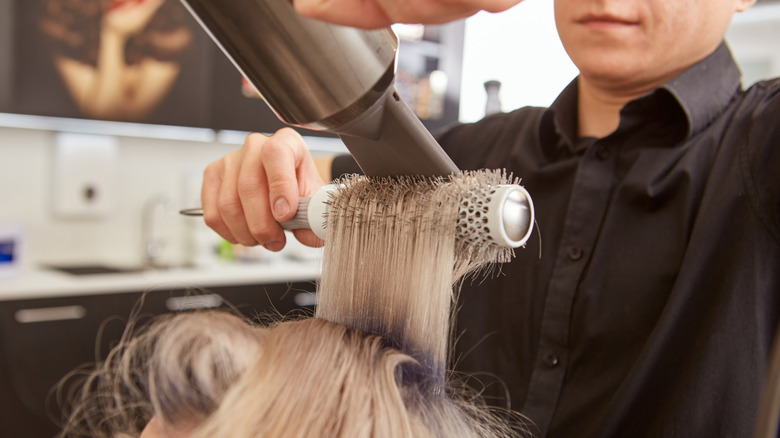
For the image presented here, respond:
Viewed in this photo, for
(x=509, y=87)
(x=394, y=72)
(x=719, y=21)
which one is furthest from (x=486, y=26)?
(x=394, y=72)

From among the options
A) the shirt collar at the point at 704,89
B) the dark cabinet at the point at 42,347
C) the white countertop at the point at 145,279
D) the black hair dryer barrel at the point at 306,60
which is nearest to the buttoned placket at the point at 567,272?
the shirt collar at the point at 704,89

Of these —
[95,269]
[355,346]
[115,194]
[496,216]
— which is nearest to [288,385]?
[355,346]

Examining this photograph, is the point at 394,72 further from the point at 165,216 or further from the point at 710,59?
the point at 165,216

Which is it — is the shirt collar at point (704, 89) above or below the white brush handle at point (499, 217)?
above

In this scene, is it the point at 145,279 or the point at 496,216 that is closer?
the point at 496,216

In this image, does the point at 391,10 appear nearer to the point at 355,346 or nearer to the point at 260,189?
the point at 355,346

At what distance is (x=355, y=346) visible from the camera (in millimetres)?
567

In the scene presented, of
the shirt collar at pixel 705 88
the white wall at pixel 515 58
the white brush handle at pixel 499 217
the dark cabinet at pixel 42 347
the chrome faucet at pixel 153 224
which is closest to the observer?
the white brush handle at pixel 499 217

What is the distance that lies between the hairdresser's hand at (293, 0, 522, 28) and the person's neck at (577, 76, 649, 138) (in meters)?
0.67

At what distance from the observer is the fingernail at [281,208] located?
0.75 m

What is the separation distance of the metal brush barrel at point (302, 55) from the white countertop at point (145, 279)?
1623 mm

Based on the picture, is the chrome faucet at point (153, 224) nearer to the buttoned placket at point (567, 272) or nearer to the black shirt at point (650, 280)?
the black shirt at point (650, 280)

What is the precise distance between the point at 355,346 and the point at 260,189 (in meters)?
0.32

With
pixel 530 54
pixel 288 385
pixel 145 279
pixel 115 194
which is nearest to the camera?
pixel 288 385
